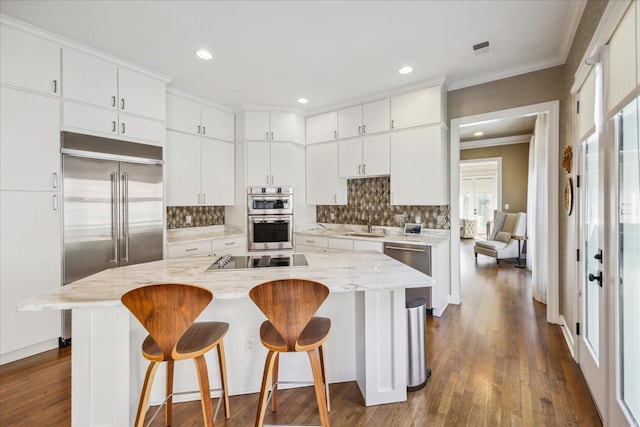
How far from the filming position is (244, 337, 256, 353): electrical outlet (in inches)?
77.7

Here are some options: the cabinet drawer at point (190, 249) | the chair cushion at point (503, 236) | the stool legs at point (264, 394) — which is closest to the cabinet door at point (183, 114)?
the cabinet drawer at point (190, 249)

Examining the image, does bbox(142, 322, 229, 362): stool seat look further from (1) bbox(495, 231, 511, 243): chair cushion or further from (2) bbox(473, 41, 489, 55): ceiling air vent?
(1) bbox(495, 231, 511, 243): chair cushion

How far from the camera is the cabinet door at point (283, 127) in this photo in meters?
4.45

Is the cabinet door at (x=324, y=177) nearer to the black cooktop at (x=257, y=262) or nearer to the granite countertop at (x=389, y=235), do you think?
the granite countertop at (x=389, y=235)

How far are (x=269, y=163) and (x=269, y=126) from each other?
0.56m

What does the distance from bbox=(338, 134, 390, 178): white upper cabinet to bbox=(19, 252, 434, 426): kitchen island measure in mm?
1976

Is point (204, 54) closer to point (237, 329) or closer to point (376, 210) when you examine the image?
point (237, 329)

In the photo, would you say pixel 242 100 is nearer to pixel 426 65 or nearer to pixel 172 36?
pixel 172 36

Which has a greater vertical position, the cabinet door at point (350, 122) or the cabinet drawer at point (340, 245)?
the cabinet door at point (350, 122)

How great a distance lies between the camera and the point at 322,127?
459cm

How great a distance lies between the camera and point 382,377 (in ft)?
6.21

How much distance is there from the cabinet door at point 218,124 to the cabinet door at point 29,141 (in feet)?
5.64

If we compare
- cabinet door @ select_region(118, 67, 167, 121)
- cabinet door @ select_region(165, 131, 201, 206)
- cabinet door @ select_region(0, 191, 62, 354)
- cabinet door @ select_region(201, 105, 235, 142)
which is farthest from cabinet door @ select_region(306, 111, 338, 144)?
cabinet door @ select_region(0, 191, 62, 354)

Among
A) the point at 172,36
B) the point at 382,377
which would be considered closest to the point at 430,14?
the point at 172,36
